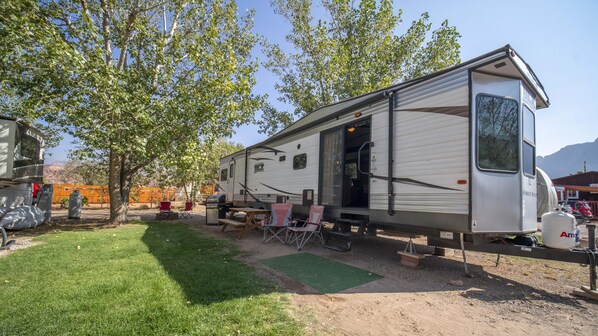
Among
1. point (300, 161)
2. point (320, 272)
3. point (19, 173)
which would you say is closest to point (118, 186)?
point (19, 173)

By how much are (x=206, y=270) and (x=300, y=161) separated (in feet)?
14.5

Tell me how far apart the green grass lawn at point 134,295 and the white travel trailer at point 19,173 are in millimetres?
3392

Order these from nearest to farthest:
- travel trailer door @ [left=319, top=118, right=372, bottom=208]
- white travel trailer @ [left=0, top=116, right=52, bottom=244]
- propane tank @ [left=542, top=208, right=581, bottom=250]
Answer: propane tank @ [left=542, top=208, right=581, bottom=250]
travel trailer door @ [left=319, top=118, right=372, bottom=208]
white travel trailer @ [left=0, top=116, right=52, bottom=244]

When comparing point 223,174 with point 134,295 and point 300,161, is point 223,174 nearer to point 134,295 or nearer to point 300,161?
point 300,161

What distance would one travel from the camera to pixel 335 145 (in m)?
7.18

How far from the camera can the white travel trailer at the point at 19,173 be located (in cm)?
796

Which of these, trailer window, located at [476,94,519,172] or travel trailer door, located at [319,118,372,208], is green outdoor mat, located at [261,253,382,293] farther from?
trailer window, located at [476,94,519,172]

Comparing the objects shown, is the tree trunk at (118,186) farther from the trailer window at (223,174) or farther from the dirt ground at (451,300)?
the dirt ground at (451,300)

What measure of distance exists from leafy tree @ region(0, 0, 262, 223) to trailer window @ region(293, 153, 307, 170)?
11.1 ft

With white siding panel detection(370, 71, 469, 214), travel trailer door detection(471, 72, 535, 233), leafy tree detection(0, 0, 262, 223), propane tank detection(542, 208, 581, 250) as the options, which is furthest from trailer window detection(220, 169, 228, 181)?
propane tank detection(542, 208, 581, 250)

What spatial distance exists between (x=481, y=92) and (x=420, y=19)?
12.8 m

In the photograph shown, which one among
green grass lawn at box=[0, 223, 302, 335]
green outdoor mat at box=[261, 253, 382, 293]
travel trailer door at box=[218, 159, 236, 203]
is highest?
travel trailer door at box=[218, 159, 236, 203]

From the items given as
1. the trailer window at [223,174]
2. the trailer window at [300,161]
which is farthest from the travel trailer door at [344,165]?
the trailer window at [223,174]

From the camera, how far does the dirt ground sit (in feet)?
10.3
